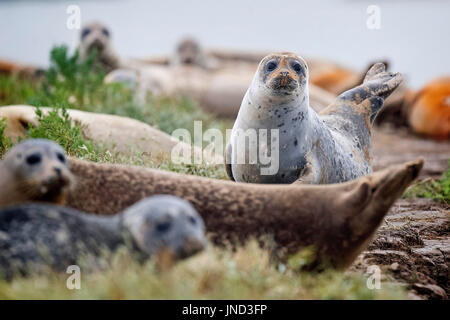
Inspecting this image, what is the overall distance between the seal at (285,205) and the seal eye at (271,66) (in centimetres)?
150

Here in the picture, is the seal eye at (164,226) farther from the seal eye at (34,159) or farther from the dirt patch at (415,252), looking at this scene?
the dirt patch at (415,252)

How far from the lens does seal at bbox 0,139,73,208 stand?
10.8 feet

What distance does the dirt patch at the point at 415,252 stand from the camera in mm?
4051

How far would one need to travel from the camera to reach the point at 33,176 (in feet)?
10.7

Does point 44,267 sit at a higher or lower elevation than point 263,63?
lower

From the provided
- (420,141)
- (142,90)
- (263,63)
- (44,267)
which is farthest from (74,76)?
(420,141)

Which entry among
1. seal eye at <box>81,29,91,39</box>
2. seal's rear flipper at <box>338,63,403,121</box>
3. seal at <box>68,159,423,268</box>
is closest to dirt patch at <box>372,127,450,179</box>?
seal's rear flipper at <box>338,63,403,121</box>

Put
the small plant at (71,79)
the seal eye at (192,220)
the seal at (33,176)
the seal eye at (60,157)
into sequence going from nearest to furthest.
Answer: the seal eye at (192,220), the seal at (33,176), the seal eye at (60,157), the small plant at (71,79)

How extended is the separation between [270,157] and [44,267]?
7.96ft

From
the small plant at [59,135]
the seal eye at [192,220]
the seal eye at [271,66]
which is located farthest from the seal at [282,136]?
the seal eye at [192,220]

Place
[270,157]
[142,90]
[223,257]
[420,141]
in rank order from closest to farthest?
[223,257], [270,157], [142,90], [420,141]

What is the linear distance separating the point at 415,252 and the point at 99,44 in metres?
8.36
